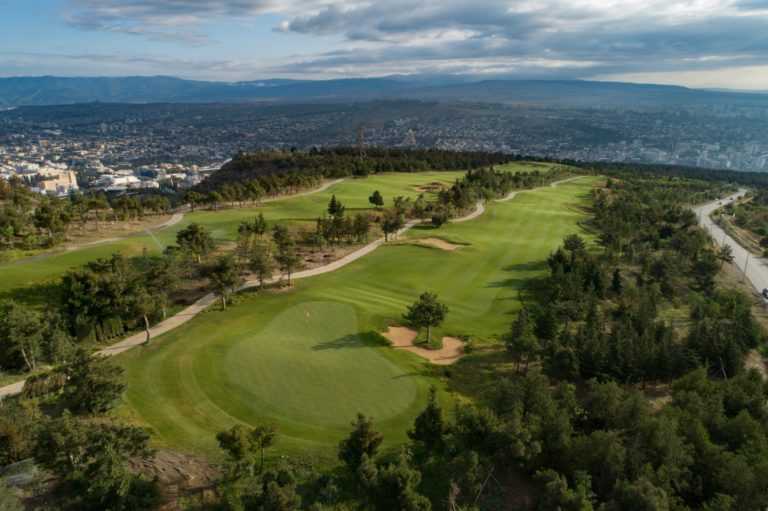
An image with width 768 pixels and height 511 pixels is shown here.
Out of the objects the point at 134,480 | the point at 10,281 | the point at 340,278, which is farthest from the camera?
the point at 340,278

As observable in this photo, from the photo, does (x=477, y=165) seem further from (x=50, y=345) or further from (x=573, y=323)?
(x=50, y=345)

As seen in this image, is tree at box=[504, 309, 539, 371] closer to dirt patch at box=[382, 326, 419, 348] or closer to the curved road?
dirt patch at box=[382, 326, 419, 348]

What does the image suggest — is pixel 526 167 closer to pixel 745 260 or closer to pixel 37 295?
pixel 745 260

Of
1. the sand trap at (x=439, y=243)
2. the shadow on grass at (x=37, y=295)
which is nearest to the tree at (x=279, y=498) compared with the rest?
the shadow on grass at (x=37, y=295)

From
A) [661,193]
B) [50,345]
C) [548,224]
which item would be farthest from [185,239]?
[661,193]

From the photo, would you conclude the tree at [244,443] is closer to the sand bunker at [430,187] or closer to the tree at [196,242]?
the tree at [196,242]
